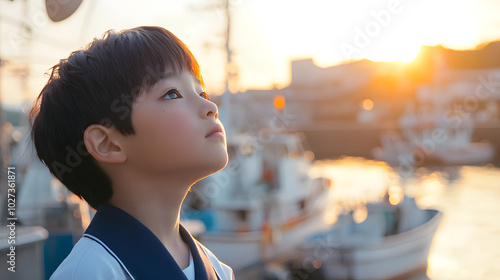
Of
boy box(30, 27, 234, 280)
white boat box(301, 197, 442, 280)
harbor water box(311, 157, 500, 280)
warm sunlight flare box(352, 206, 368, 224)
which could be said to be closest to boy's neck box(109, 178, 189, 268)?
boy box(30, 27, 234, 280)

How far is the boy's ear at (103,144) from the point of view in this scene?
800mm

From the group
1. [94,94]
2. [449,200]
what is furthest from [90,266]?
[449,200]

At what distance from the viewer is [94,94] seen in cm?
81

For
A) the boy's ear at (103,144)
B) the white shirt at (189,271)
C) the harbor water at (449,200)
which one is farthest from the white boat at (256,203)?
the boy's ear at (103,144)

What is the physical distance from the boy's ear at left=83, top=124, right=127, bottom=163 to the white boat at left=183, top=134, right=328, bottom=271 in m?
6.00

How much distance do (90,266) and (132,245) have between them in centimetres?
8

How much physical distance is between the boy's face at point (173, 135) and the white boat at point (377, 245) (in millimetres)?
6326

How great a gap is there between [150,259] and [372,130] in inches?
1339

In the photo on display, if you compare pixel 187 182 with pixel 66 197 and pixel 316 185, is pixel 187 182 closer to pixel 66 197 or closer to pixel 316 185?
pixel 66 197

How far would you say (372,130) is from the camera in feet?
110

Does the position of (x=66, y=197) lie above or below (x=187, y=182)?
below

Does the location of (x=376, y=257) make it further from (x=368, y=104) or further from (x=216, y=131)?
(x=368, y=104)

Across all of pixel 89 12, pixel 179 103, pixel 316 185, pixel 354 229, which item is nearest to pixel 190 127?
pixel 179 103

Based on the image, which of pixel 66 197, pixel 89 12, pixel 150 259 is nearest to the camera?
pixel 150 259
